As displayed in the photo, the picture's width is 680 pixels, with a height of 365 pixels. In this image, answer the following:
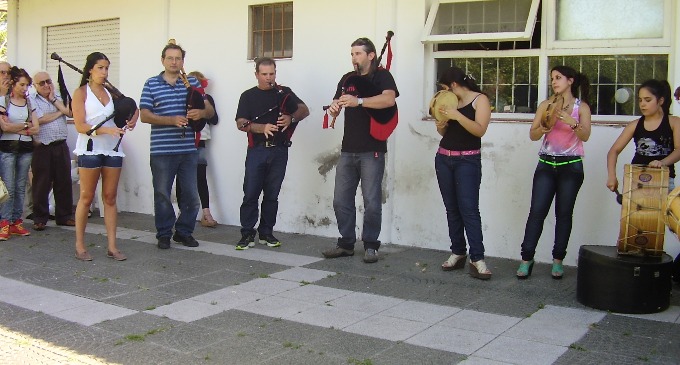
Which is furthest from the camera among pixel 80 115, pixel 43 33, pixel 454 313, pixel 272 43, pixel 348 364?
pixel 43 33

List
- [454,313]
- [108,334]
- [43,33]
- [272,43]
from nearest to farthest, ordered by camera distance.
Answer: [108,334], [454,313], [272,43], [43,33]

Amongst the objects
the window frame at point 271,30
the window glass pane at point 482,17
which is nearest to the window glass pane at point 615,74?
the window glass pane at point 482,17

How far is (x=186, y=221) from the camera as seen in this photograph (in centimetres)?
823

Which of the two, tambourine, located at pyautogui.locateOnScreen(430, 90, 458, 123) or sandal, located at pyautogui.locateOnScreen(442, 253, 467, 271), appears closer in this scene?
tambourine, located at pyautogui.locateOnScreen(430, 90, 458, 123)

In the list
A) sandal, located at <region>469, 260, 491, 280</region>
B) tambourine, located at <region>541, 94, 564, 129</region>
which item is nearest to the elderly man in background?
sandal, located at <region>469, 260, 491, 280</region>

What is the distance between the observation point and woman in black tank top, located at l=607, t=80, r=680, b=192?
6.03 metres

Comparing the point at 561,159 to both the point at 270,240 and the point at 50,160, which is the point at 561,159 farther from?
the point at 50,160

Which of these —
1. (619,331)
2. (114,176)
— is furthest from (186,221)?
(619,331)

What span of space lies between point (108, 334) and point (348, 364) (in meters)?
1.76

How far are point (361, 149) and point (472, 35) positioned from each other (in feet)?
5.24

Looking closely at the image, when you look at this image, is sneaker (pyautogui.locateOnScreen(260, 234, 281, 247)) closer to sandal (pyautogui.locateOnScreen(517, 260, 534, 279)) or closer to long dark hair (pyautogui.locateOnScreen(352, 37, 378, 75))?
long dark hair (pyautogui.locateOnScreen(352, 37, 378, 75))

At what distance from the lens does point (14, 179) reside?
9.00 metres

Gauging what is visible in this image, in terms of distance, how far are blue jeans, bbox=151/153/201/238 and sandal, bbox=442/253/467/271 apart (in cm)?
286

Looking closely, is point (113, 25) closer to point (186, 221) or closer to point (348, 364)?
point (186, 221)
